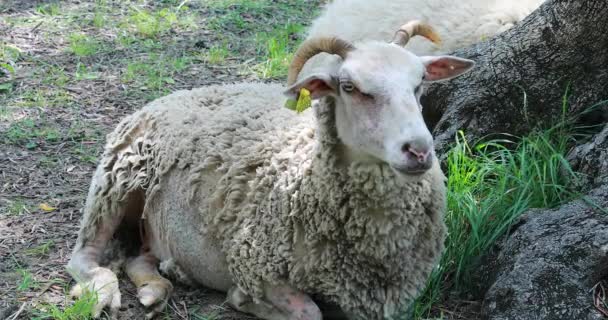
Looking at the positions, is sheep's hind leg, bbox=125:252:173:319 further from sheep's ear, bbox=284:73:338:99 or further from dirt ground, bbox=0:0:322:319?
sheep's ear, bbox=284:73:338:99

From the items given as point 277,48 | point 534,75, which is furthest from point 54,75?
point 534,75

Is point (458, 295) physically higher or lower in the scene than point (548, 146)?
lower

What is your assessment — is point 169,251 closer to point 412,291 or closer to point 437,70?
point 412,291

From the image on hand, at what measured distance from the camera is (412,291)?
3307 millimetres

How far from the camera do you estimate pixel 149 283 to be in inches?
148

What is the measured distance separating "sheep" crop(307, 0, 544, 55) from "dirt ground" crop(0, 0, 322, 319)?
895 mm

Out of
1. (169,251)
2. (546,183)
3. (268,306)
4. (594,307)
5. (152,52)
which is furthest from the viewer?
(152,52)

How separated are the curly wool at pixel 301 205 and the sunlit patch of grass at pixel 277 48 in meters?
2.31

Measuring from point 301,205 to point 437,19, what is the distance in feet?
7.97

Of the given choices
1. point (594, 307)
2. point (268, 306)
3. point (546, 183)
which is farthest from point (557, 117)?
point (268, 306)

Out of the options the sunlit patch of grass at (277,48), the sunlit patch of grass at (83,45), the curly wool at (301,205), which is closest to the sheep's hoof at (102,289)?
the curly wool at (301,205)

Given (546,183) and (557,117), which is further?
(557,117)

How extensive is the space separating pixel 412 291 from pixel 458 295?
32 centimetres

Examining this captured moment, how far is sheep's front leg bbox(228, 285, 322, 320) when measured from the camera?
3273 millimetres
